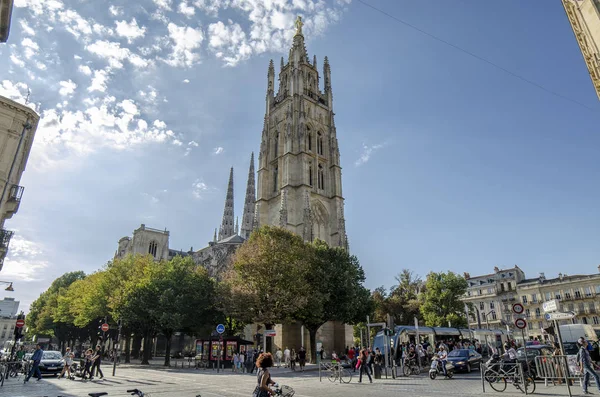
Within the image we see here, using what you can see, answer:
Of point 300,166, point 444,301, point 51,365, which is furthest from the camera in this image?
point 300,166

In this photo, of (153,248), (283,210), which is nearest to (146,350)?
(283,210)

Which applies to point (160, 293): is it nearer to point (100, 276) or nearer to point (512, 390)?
point (100, 276)

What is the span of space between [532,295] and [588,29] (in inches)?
2123

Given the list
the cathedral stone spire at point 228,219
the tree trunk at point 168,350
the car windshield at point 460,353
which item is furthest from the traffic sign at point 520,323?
the cathedral stone spire at point 228,219

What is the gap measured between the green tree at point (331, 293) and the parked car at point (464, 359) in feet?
38.6

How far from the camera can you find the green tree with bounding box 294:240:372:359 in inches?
1187

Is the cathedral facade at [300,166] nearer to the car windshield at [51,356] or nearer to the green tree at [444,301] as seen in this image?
the green tree at [444,301]

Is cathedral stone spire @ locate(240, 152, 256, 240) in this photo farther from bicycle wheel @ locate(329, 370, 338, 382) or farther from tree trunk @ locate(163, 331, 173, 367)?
bicycle wheel @ locate(329, 370, 338, 382)

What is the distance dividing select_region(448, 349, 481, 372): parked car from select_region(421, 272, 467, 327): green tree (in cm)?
2558

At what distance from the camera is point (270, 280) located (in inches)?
1127

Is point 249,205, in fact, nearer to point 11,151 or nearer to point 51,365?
point 11,151

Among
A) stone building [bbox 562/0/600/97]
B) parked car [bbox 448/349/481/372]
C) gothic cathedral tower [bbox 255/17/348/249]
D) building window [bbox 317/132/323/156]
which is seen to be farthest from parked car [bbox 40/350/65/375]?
building window [bbox 317/132/323/156]

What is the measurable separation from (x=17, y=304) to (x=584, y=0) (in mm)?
58114

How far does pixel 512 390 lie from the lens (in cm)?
1198
